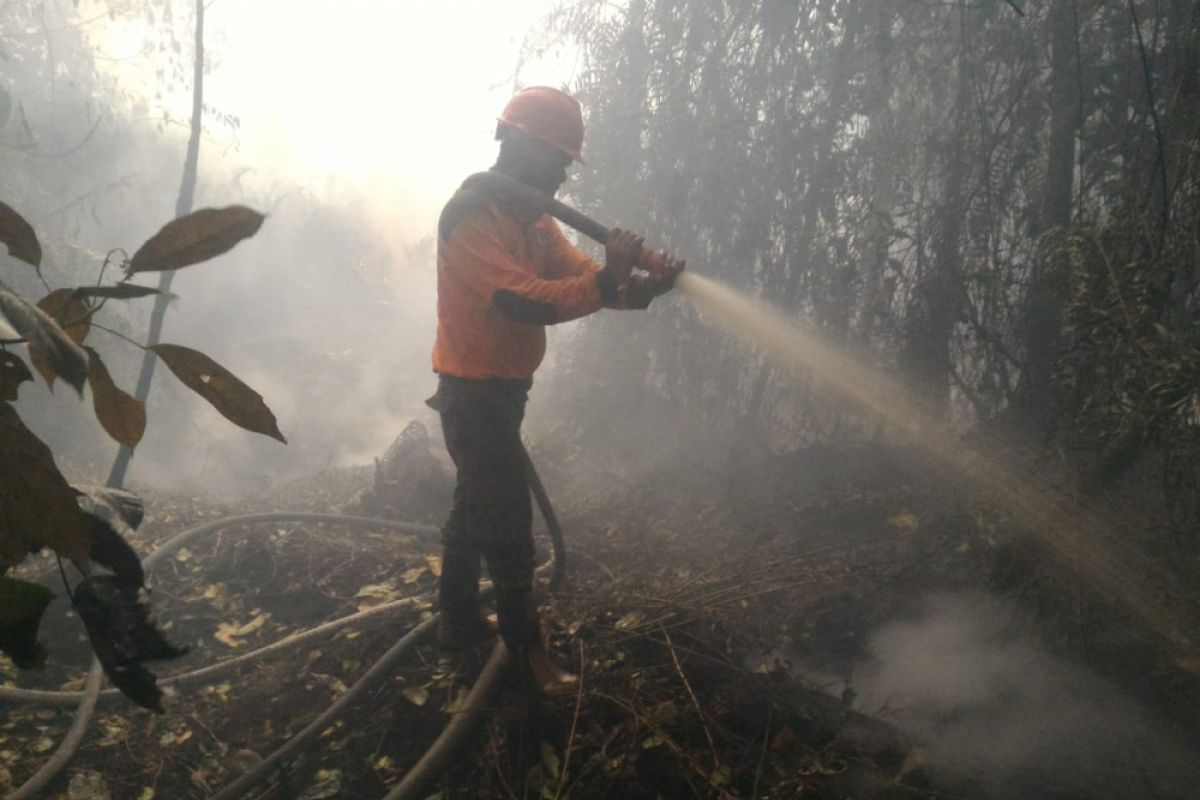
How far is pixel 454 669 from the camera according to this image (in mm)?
2971

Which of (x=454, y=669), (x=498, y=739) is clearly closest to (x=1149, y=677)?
(x=498, y=739)

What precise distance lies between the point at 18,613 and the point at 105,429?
27cm

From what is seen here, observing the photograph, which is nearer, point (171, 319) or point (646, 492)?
point (646, 492)

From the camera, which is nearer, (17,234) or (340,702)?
(17,234)

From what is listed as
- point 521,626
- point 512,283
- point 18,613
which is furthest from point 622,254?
point 18,613

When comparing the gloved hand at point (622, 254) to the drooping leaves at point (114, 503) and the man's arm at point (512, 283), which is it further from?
the drooping leaves at point (114, 503)

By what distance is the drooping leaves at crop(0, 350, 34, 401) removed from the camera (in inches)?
26.2

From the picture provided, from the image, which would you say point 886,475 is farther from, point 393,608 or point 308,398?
point 308,398

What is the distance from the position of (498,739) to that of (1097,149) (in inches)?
129

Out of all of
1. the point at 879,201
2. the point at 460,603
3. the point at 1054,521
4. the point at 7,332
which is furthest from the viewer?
the point at 879,201

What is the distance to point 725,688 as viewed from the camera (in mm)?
2623

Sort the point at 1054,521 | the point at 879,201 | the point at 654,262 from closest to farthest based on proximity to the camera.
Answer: the point at 654,262
the point at 1054,521
the point at 879,201

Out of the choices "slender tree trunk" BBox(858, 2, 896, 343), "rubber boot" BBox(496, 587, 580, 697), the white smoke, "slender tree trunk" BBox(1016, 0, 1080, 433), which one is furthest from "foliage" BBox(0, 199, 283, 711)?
"slender tree trunk" BBox(858, 2, 896, 343)

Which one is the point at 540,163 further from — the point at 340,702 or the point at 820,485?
the point at 820,485
